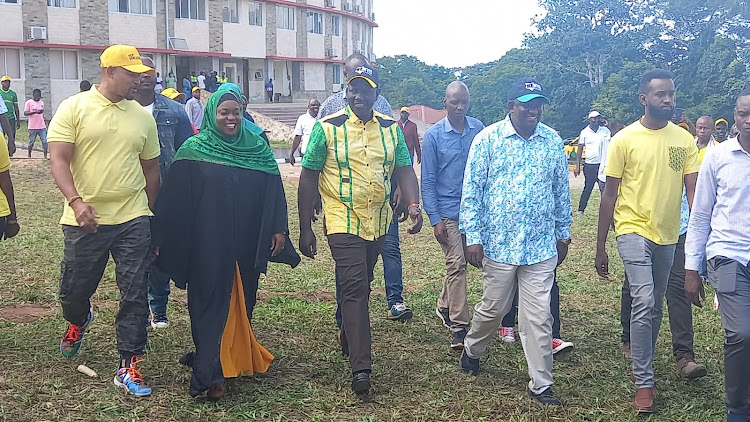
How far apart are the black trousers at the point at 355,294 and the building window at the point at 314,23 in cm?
4407

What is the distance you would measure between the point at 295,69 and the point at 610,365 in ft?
142

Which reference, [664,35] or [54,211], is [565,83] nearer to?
[664,35]

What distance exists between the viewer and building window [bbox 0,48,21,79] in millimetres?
33656

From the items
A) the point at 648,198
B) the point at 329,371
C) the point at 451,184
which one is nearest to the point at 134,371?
the point at 329,371

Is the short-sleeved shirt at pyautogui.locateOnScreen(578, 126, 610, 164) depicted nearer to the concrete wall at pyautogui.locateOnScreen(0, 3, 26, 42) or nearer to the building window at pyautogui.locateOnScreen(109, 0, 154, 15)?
the concrete wall at pyautogui.locateOnScreen(0, 3, 26, 42)

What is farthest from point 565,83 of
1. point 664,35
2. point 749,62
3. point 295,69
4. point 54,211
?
point 54,211

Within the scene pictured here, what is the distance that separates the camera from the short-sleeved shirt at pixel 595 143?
14.4m

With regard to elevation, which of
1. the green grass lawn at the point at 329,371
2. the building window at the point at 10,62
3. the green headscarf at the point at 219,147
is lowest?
the green grass lawn at the point at 329,371

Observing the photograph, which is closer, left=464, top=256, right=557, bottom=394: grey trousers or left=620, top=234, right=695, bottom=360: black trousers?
left=464, top=256, right=557, bottom=394: grey trousers

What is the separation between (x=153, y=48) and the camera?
38.6m

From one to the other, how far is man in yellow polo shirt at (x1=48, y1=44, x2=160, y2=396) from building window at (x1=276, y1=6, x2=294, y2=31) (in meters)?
41.8

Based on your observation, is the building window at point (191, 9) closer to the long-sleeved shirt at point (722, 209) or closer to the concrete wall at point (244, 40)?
the concrete wall at point (244, 40)

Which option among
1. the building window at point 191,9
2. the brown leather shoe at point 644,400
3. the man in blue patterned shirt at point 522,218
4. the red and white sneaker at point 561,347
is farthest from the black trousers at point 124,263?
the building window at point 191,9

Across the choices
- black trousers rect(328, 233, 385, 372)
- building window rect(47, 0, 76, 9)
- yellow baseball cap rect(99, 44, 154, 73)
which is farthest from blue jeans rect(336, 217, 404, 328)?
building window rect(47, 0, 76, 9)
